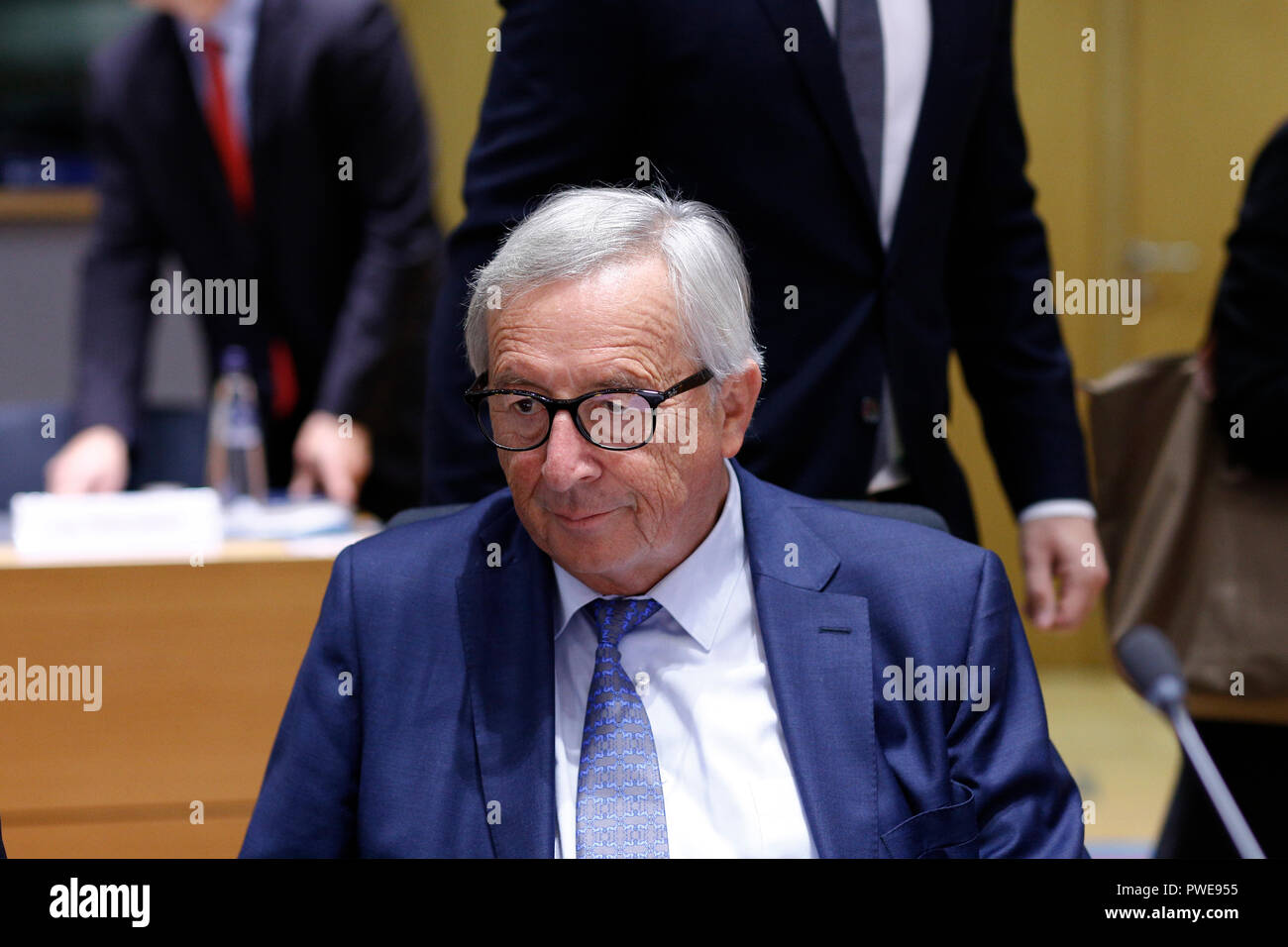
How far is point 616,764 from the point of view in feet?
4.30

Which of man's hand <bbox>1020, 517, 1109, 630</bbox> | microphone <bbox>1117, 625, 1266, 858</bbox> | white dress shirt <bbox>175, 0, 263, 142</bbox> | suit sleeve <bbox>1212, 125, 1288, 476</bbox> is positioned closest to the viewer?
microphone <bbox>1117, 625, 1266, 858</bbox>

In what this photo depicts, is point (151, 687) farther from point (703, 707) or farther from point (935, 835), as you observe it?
point (935, 835)

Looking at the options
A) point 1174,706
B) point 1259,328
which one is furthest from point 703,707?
point 1259,328

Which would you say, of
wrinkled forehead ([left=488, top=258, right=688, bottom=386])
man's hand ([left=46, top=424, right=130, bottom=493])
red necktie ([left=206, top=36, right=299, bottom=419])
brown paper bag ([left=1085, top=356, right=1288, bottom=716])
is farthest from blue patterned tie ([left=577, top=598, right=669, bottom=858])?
man's hand ([left=46, top=424, right=130, bottom=493])

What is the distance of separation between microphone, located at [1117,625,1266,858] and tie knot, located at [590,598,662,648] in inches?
18.0

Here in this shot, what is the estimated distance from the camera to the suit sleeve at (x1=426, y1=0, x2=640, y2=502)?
5.25 feet

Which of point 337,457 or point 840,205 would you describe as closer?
point 840,205

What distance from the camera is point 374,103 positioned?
2281 mm

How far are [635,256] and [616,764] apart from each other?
0.47 m

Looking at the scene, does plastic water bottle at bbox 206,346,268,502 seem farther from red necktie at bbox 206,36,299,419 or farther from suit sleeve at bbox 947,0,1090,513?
suit sleeve at bbox 947,0,1090,513

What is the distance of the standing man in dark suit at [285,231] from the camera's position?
87.8 inches

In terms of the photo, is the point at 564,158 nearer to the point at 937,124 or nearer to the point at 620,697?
the point at 937,124

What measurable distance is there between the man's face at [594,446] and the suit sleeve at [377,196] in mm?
981

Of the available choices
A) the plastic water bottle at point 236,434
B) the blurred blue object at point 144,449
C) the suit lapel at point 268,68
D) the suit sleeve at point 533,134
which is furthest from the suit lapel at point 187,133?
the suit sleeve at point 533,134
